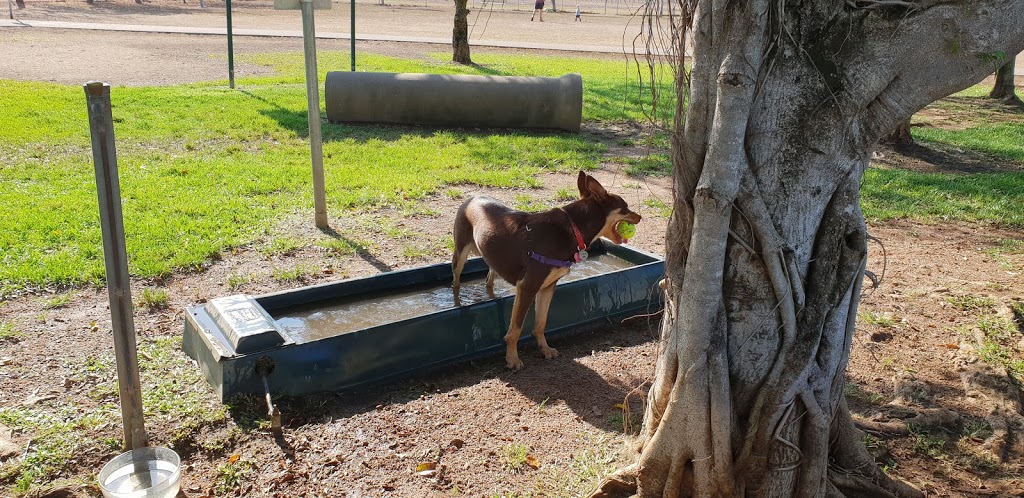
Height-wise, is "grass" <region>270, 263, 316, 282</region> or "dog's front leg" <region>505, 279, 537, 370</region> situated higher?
"dog's front leg" <region>505, 279, 537, 370</region>

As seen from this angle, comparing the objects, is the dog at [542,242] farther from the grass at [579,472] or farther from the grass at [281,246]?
the grass at [281,246]

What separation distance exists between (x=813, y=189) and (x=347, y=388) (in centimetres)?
315

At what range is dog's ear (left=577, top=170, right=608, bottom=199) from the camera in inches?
216

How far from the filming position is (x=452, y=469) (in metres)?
4.29

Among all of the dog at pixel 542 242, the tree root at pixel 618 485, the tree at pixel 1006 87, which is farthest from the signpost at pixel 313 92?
the tree at pixel 1006 87

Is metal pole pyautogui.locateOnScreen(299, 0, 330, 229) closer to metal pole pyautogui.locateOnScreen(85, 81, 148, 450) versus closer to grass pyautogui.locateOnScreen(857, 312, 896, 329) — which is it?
metal pole pyautogui.locateOnScreen(85, 81, 148, 450)

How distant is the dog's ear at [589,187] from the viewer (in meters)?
5.50

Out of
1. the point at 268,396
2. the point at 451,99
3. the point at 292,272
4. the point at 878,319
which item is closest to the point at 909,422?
the point at 878,319

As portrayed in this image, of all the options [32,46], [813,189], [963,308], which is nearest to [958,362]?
[963,308]

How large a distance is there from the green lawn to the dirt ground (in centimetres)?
52

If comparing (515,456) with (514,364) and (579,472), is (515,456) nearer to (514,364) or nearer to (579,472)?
(579,472)

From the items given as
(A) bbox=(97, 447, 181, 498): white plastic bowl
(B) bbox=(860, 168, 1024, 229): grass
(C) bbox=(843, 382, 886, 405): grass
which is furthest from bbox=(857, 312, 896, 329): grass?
(A) bbox=(97, 447, 181, 498): white plastic bowl

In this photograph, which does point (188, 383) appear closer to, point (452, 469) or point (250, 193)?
point (452, 469)

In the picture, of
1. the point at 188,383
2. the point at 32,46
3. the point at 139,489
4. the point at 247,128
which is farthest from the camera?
the point at 32,46
